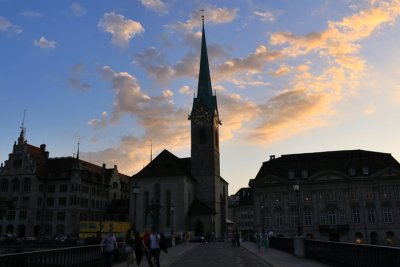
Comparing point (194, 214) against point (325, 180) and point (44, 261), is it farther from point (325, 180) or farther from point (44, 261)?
point (44, 261)

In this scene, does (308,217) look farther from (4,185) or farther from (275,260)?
(4,185)

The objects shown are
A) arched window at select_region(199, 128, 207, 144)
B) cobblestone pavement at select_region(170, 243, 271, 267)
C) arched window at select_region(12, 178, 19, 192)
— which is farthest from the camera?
arched window at select_region(199, 128, 207, 144)

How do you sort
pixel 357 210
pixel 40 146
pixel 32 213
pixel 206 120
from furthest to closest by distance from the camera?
1. pixel 40 146
2. pixel 206 120
3. pixel 32 213
4. pixel 357 210

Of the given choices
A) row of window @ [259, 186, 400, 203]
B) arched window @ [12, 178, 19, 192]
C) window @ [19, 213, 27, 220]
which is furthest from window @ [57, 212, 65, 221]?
row of window @ [259, 186, 400, 203]

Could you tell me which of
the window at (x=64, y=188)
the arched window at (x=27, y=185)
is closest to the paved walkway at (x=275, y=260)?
the window at (x=64, y=188)

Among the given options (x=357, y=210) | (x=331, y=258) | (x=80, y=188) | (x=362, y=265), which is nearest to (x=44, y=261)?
(x=362, y=265)

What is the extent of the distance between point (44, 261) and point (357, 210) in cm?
7180

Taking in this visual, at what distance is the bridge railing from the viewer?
12117 millimetres

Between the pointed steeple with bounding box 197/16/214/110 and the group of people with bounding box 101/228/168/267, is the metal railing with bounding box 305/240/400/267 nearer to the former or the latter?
the group of people with bounding box 101/228/168/267

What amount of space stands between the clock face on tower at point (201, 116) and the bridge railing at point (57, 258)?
69.7m

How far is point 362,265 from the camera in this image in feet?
53.5

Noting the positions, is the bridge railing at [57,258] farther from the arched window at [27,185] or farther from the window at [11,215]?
the window at [11,215]

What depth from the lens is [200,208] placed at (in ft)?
265

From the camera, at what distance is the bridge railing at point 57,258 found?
1212 centimetres
